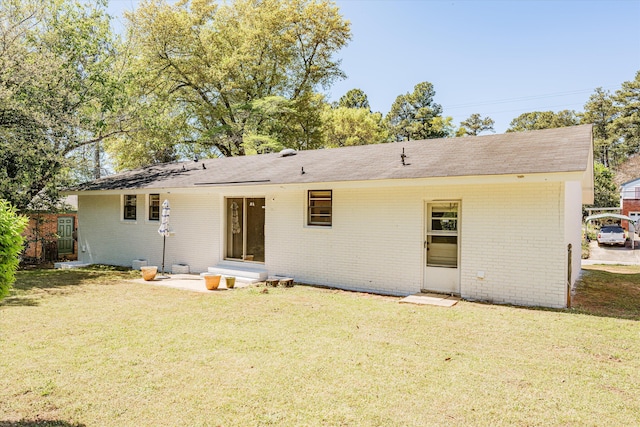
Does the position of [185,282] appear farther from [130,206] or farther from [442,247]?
[442,247]

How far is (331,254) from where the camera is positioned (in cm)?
1090

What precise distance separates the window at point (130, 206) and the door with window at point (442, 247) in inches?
445

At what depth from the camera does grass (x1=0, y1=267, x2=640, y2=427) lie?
12.2ft

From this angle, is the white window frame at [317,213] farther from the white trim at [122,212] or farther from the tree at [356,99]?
the tree at [356,99]

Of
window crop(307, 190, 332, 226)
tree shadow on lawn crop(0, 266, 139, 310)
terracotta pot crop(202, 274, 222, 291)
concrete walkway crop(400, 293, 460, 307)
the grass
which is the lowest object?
tree shadow on lawn crop(0, 266, 139, 310)

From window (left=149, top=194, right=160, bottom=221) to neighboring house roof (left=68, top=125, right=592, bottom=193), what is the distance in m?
0.57

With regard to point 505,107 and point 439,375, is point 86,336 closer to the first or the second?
point 439,375

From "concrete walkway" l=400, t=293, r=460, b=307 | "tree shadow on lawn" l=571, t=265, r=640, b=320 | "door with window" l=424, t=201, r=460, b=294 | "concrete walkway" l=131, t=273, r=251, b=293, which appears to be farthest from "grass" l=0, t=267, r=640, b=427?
"concrete walkway" l=131, t=273, r=251, b=293

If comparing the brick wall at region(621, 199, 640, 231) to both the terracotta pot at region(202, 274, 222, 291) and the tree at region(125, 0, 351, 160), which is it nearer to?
the tree at region(125, 0, 351, 160)

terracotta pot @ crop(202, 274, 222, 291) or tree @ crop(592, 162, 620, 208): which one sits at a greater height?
tree @ crop(592, 162, 620, 208)

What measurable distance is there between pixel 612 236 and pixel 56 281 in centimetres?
3349

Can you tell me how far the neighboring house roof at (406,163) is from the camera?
8.33 metres

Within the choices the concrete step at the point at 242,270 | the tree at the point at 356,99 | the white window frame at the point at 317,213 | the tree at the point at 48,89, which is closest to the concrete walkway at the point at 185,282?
the concrete step at the point at 242,270

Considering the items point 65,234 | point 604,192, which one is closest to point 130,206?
point 65,234
